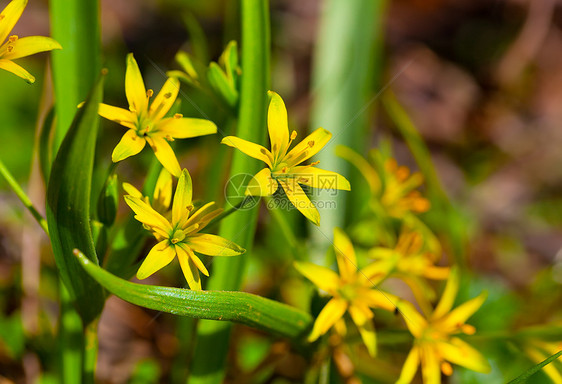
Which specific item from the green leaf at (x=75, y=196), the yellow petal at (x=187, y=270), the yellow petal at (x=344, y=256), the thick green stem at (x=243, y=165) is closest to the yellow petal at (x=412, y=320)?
the yellow petal at (x=344, y=256)

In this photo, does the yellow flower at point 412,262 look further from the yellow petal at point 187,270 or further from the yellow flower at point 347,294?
the yellow petal at point 187,270

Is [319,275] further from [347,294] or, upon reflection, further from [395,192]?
[395,192]

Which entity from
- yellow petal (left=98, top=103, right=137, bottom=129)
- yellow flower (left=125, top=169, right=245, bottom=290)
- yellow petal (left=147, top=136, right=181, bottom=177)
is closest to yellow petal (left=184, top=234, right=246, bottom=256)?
yellow flower (left=125, top=169, right=245, bottom=290)

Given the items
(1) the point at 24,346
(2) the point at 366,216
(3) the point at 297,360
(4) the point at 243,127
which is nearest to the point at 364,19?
(2) the point at 366,216

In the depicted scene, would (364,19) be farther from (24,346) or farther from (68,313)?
(24,346)

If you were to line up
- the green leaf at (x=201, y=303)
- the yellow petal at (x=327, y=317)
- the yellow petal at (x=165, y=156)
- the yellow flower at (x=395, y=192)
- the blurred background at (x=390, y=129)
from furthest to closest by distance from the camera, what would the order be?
the blurred background at (x=390, y=129)
the yellow flower at (x=395, y=192)
the yellow petal at (x=327, y=317)
the yellow petal at (x=165, y=156)
the green leaf at (x=201, y=303)

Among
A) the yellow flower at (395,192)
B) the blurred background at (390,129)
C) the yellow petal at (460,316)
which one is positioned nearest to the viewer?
the yellow petal at (460,316)
